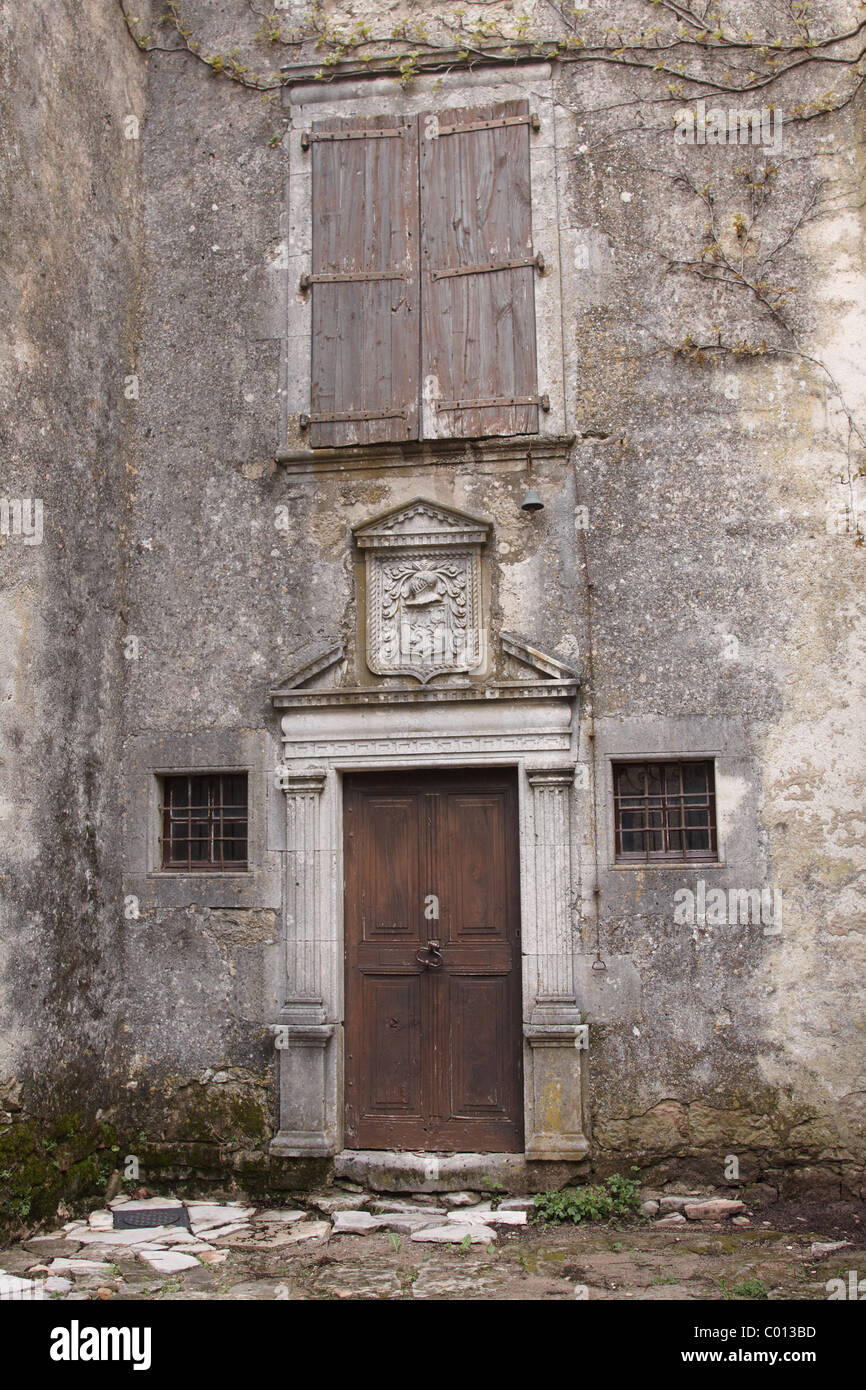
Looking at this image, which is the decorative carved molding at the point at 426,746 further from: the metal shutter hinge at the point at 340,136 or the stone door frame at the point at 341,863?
the metal shutter hinge at the point at 340,136

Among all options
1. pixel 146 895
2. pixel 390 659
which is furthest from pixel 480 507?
pixel 146 895

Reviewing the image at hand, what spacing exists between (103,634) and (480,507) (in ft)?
7.78

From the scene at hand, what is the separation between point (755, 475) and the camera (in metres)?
6.94

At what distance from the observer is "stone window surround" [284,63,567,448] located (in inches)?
285

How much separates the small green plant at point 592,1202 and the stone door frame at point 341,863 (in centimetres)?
23

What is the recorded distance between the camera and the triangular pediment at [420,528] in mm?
7012

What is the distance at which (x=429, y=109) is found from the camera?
→ 755cm

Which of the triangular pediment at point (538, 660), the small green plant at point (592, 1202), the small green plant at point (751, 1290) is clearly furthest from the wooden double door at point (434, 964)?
the small green plant at point (751, 1290)

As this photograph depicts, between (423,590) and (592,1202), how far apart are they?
3489 mm

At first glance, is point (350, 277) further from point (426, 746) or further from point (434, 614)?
point (426, 746)

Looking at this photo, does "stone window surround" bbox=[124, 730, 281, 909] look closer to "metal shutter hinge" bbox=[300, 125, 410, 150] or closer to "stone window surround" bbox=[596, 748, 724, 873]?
"stone window surround" bbox=[596, 748, 724, 873]

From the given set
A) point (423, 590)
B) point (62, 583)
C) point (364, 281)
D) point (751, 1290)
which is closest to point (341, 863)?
point (423, 590)

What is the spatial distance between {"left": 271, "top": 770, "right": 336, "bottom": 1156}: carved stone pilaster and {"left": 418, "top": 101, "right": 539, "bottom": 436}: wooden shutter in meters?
2.45

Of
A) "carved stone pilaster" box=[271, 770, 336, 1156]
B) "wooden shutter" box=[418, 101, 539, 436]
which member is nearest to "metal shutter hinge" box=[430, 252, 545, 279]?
"wooden shutter" box=[418, 101, 539, 436]
